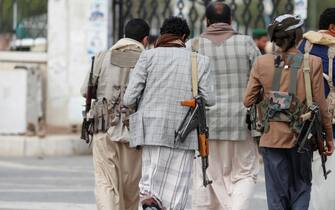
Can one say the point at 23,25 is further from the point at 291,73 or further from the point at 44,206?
the point at 291,73

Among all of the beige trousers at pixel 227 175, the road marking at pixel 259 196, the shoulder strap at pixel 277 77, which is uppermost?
the shoulder strap at pixel 277 77

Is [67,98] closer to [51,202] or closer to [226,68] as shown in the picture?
[51,202]

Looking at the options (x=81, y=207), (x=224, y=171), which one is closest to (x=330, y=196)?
(x=224, y=171)

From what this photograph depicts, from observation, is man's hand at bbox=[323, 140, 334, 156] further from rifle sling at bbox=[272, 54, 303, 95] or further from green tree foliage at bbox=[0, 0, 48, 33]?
green tree foliage at bbox=[0, 0, 48, 33]

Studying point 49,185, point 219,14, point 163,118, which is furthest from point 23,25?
point 163,118

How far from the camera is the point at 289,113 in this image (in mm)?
7746

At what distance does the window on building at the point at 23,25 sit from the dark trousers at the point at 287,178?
27.2 ft

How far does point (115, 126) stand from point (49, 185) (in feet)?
12.6

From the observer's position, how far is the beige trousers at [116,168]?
28.7 ft

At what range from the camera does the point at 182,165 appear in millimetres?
7918

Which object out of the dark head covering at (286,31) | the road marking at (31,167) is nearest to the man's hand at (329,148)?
the dark head covering at (286,31)

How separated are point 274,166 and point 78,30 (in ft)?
26.2

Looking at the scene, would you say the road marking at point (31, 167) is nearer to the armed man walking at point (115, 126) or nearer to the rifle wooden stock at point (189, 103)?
the armed man walking at point (115, 126)

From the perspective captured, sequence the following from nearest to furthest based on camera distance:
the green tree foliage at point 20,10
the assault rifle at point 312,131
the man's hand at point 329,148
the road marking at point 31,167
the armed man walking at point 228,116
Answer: the assault rifle at point 312,131 → the man's hand at point 329,148 → the armed man walking at point 228,116 → the road marking at point 31,167 → the green tree foliage at point 20,10
